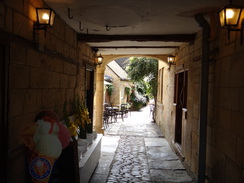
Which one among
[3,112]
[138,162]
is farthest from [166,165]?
[3,112]

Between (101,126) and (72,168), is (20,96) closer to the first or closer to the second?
(72,168)

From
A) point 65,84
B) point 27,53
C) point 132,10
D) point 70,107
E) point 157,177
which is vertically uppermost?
point 132,10

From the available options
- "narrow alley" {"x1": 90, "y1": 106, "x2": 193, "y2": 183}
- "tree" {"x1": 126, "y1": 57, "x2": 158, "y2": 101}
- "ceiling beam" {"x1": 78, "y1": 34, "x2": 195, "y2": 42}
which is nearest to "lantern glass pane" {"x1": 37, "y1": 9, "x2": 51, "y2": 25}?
"ceiling beam" {"x1": 78, "y1": 34, "x2": 195, "y2": 42}

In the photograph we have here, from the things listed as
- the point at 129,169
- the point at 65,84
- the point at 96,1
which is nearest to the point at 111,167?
the point at 129,169

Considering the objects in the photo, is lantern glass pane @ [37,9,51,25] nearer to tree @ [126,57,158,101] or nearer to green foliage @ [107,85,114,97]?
tree @ [126,57,158,101]

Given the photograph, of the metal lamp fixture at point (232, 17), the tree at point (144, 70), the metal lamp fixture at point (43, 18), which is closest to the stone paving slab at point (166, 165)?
the metal lamp fixture at point (232, 17)

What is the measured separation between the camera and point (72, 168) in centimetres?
291

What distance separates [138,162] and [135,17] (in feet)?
10.6

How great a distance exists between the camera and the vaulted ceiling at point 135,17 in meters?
3.24

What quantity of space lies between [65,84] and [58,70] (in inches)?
20.1

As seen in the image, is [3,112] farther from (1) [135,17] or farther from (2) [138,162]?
(2) [138,162]

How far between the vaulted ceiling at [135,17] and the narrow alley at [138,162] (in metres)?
2.66

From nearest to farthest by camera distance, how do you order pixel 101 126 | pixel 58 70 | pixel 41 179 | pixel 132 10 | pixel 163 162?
pixel 41 179 → pixel 132 10 → pixel 58 70 → pixel 163 162 → pixel 101 126

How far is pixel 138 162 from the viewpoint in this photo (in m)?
5.56
